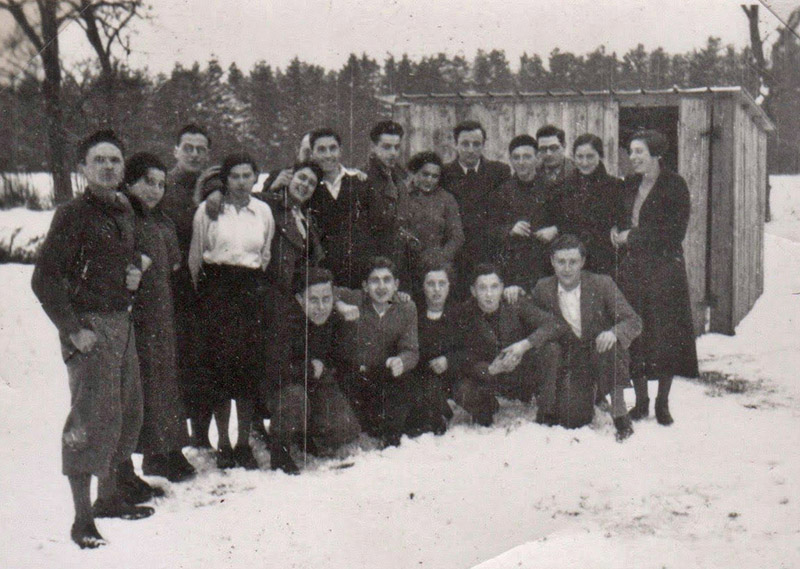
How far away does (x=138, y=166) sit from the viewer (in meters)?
2.12

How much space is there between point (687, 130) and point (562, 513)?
1.43 m

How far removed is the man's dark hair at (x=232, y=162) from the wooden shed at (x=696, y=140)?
518mm

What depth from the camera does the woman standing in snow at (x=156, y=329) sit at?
2.15 m

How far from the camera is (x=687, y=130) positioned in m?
2.75

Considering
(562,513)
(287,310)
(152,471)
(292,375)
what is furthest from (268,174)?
(562,513)

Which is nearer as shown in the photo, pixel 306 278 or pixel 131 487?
pixel 131 487

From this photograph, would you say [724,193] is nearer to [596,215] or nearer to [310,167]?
[596,215]

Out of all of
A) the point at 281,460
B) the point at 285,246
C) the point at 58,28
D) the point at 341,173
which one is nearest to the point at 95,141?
the point at 58,28

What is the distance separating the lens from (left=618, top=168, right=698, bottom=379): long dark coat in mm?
2580

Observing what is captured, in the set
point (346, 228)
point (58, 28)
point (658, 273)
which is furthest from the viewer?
point (658, 273)

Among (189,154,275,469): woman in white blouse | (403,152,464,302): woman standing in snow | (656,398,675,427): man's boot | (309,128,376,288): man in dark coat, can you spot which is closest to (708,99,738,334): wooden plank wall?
(656,398,675,427): man's boot

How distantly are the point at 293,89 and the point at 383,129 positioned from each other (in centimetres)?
33

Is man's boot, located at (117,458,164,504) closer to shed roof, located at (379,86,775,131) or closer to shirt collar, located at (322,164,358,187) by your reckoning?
shirt collar, located at (322,164,358,187)

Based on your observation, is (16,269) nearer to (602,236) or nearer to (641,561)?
(602,236)
